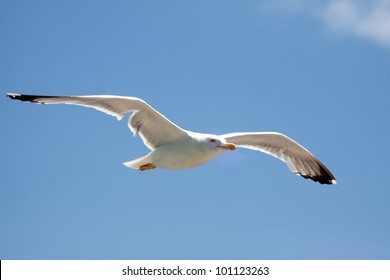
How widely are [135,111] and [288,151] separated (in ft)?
7.96

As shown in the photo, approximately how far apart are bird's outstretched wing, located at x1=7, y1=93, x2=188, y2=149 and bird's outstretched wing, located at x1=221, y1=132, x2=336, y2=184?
1062mm

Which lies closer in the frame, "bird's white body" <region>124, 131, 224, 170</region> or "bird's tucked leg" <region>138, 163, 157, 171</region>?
"bird's white body" <region>124, 131, 224, 170</region>

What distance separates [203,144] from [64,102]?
4.81 feet

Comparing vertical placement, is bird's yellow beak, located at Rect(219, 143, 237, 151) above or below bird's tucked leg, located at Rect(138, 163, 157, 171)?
above

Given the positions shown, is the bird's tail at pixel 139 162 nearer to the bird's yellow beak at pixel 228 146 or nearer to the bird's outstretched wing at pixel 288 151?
the bird's yellow beak at pixel 228 146

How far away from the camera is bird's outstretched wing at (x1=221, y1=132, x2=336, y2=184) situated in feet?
25.1

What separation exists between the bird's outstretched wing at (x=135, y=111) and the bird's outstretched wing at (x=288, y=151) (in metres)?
1.06

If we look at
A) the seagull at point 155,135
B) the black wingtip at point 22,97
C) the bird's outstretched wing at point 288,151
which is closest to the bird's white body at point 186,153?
the seagull at point 155,135

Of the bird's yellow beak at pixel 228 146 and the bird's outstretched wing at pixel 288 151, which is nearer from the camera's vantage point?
the bird's yellow beak at pixel 228 146

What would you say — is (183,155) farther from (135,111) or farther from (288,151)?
(288,151)

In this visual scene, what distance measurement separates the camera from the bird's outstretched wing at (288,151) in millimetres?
7665

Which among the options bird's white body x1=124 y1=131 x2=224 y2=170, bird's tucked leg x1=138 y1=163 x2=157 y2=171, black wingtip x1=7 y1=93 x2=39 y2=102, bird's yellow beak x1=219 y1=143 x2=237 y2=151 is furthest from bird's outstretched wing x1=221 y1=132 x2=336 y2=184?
black wingtip x1=7 y1=93 x2=39 y2=102

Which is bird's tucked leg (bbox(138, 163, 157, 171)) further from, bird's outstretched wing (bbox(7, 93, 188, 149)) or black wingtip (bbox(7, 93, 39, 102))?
black wingtip (bbox(7, 93, 39, 102))
